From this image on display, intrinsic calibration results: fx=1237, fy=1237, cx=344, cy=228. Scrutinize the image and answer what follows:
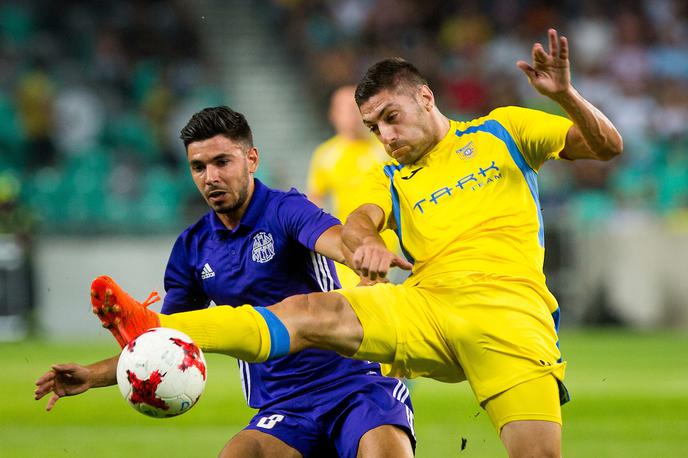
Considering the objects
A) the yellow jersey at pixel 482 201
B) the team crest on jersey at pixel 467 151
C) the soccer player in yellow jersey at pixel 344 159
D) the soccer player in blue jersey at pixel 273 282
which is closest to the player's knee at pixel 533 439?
the soccer player in blue jersey at pixel 273 282

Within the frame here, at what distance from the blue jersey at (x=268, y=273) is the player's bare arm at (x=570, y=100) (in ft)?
3.72

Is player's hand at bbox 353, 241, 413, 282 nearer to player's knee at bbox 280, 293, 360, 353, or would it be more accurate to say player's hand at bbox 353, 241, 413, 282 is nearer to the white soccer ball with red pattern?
player's knee at bbox 280, 293, 360, 353

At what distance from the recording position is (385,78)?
561cm

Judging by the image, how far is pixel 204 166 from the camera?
5742mm

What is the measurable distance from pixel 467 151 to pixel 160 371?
1737 mm

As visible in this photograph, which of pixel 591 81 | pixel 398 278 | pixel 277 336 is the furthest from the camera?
pixel 591 81

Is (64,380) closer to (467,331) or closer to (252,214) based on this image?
(252,214)

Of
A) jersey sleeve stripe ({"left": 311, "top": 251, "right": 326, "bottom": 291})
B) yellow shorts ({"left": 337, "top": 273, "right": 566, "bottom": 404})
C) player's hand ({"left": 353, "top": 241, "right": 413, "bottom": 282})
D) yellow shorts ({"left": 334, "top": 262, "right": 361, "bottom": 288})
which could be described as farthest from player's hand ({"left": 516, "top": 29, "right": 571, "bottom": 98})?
yellow shorts ({"left": 334, "top": 262, "right": 361, "bottom": 288})

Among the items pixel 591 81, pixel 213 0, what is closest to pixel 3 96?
pixel 213 0

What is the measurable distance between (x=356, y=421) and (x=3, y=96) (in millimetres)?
15169

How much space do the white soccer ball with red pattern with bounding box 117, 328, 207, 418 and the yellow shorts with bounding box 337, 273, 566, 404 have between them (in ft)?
2.48

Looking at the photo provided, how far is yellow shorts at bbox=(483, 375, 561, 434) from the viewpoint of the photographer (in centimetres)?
521

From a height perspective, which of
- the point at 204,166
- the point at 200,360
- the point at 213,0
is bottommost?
the point at 200,360

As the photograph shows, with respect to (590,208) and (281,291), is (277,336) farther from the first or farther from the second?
(590,208)
